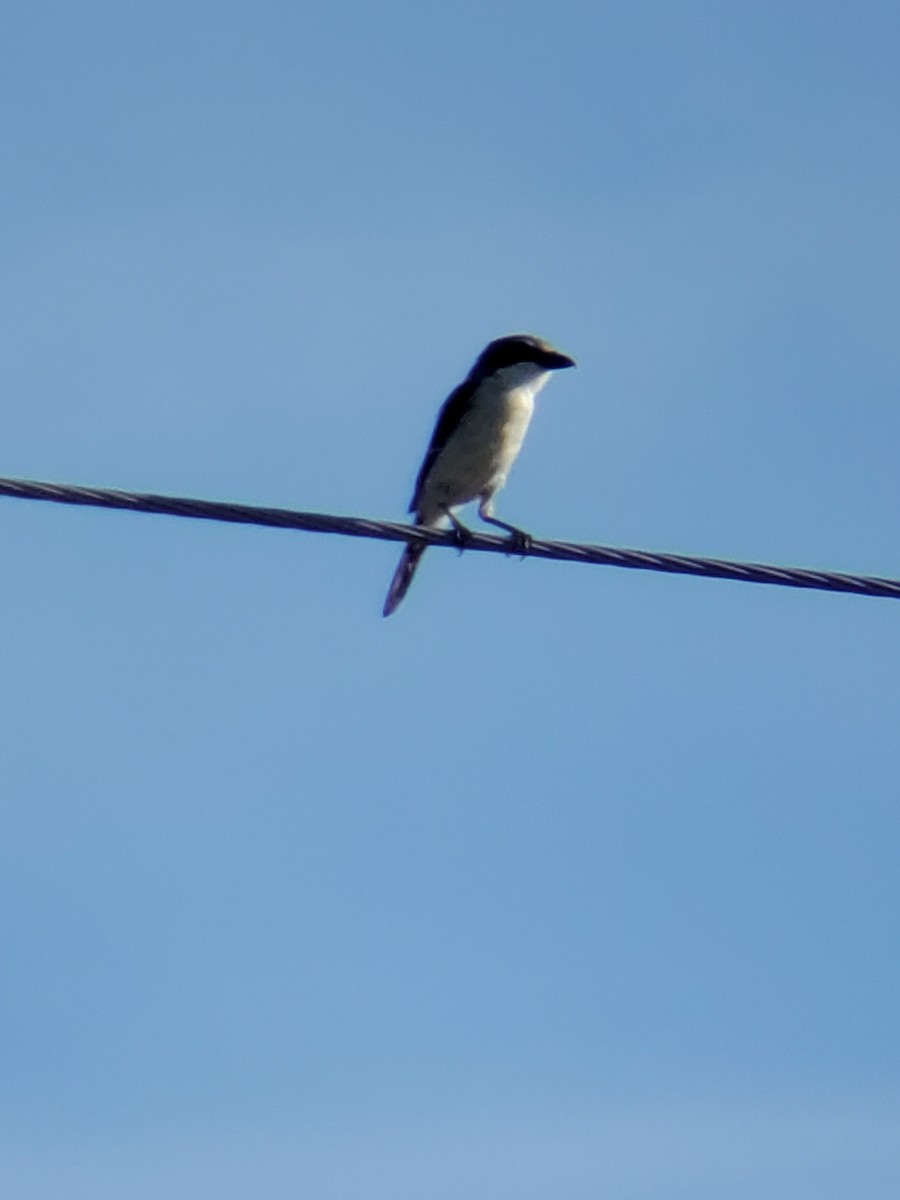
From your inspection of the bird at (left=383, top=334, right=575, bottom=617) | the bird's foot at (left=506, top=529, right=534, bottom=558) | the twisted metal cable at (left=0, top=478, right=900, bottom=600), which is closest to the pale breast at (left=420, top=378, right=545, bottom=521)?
the bird at (left=383, top=334, right=575, bottom=617)

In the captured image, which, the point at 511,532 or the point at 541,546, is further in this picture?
the point at 511,532

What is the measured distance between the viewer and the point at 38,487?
721 cm

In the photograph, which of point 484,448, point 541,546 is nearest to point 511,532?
point 484,448

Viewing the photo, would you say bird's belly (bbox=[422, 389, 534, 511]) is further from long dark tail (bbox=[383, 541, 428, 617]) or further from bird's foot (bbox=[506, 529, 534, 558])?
bird's foot (bbox=[506, 529, 534, 558])

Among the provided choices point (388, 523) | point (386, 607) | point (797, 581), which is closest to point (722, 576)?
point (797, 581)

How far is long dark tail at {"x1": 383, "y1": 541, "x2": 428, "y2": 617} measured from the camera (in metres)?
12.8

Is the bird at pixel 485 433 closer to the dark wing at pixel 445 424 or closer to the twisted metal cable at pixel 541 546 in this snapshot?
the dark wing at pixel 445 424

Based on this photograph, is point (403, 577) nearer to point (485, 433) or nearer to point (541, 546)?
point (485, 433)

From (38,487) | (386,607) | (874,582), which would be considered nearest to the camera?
(38,487)

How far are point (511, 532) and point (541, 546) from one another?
3.97m

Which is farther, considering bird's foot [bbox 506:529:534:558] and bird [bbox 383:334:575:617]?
bird [bbox 383:334:575:617]

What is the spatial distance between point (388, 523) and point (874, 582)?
1.82 meters

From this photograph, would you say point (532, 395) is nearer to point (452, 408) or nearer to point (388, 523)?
point (452, 408)

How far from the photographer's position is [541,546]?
784 cm
